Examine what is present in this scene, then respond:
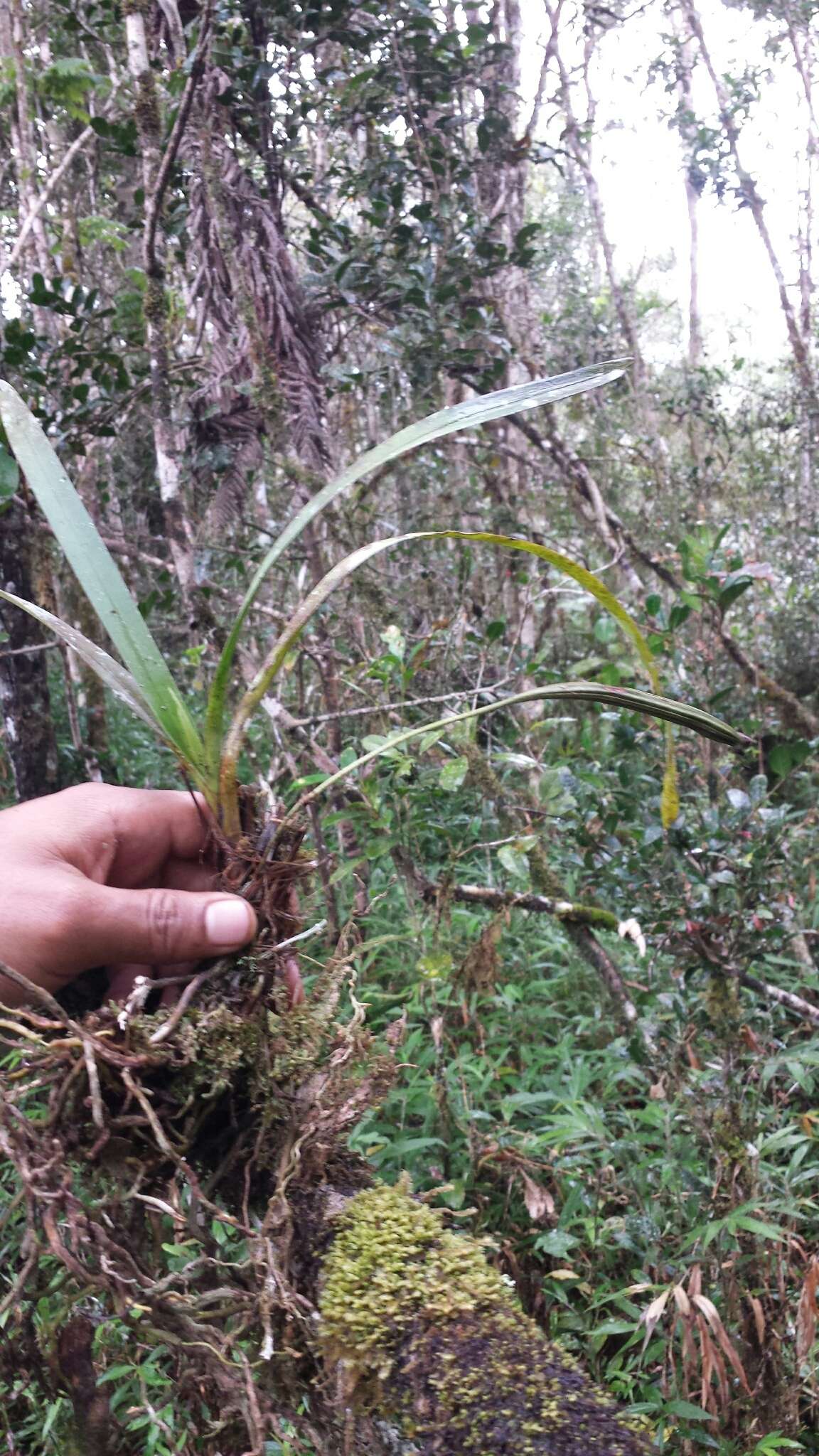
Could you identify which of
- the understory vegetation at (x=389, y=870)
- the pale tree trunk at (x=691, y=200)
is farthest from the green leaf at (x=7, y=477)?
the pale tree trunk at (x=691, y=200)

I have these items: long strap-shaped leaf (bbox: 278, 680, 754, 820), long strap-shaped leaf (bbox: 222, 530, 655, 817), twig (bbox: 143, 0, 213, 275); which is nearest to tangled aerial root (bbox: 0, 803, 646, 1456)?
long strap-shaped leaf (bbox: 222, 530, 655, 817)

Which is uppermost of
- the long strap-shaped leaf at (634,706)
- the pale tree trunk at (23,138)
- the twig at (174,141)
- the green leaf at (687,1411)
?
the pale tree trunk at (23,138)

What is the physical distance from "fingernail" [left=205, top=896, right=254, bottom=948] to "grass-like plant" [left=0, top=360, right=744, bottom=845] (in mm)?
107

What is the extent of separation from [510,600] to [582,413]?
219cm

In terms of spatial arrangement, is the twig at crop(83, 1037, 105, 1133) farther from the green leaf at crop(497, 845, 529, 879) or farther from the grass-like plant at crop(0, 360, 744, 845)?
the green leaf at crop(497, 845, 529, 879)

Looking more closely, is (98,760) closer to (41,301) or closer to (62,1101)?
(41,301)

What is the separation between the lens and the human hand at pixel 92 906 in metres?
1.02

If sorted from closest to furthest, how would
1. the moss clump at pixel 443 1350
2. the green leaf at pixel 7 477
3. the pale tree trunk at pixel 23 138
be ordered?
the moss clump at pixel 443 1350
the green leaf at pixel 7 477
the pale tree trunk at pixel 23 138

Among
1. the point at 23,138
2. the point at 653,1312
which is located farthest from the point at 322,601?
the point at 23,138

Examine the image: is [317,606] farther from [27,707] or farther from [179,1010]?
[27,707]

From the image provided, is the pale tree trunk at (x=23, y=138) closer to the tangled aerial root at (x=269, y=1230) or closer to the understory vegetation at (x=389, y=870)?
the understory vegetation at (x=389, y=870)

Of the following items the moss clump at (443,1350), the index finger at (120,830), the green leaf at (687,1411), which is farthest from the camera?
the green leaf at (687,1411)

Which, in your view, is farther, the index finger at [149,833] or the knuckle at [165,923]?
the index finger at [149,833]

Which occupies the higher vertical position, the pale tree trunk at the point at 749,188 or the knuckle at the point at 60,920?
the pale tree trunk at the point at 749,188
